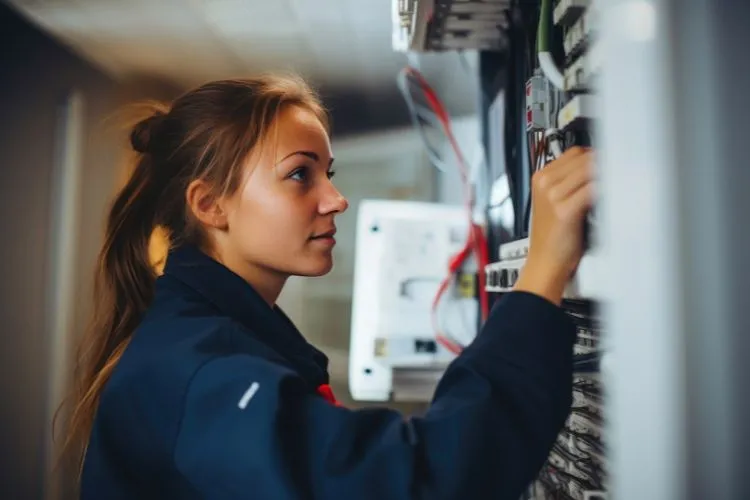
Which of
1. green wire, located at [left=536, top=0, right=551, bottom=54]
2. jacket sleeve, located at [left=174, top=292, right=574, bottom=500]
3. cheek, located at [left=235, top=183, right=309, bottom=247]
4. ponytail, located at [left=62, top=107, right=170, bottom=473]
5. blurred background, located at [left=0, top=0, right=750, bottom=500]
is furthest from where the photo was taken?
ponytail, located at [left=62, top=107, right=170, bottom=473]

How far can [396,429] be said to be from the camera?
51 centimetres

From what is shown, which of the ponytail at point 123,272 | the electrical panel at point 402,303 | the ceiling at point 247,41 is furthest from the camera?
the electrical panel at point 402,303

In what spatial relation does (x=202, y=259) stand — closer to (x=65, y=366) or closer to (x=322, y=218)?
(x=322, y=218)

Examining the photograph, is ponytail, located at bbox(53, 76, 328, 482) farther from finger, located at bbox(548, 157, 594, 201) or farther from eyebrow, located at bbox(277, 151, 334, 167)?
finger, located at bbox(548, 157, 594, 201)

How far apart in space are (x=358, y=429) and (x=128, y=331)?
0.55 metres

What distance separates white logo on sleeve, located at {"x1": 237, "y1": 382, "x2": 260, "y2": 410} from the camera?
508 mm

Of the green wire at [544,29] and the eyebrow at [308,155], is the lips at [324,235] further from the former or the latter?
the green wire at [544,29]

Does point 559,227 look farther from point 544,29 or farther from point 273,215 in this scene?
point 273,215

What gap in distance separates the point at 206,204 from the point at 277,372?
0.42 meters

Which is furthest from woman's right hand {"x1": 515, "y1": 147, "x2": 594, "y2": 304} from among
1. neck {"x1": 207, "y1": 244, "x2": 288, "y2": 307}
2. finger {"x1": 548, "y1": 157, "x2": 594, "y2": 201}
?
neck {"x1": 207, "y1": 244, "x2": 288, "y2": 307}

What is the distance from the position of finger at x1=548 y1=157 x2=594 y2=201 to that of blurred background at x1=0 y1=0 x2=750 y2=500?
4 centimetres

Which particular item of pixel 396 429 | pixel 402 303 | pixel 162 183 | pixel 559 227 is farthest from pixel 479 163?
pixel 396 429

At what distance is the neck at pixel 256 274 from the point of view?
859 millimetres

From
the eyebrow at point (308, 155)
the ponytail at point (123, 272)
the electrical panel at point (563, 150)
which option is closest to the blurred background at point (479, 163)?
the electrical panel at point (563, 150)
